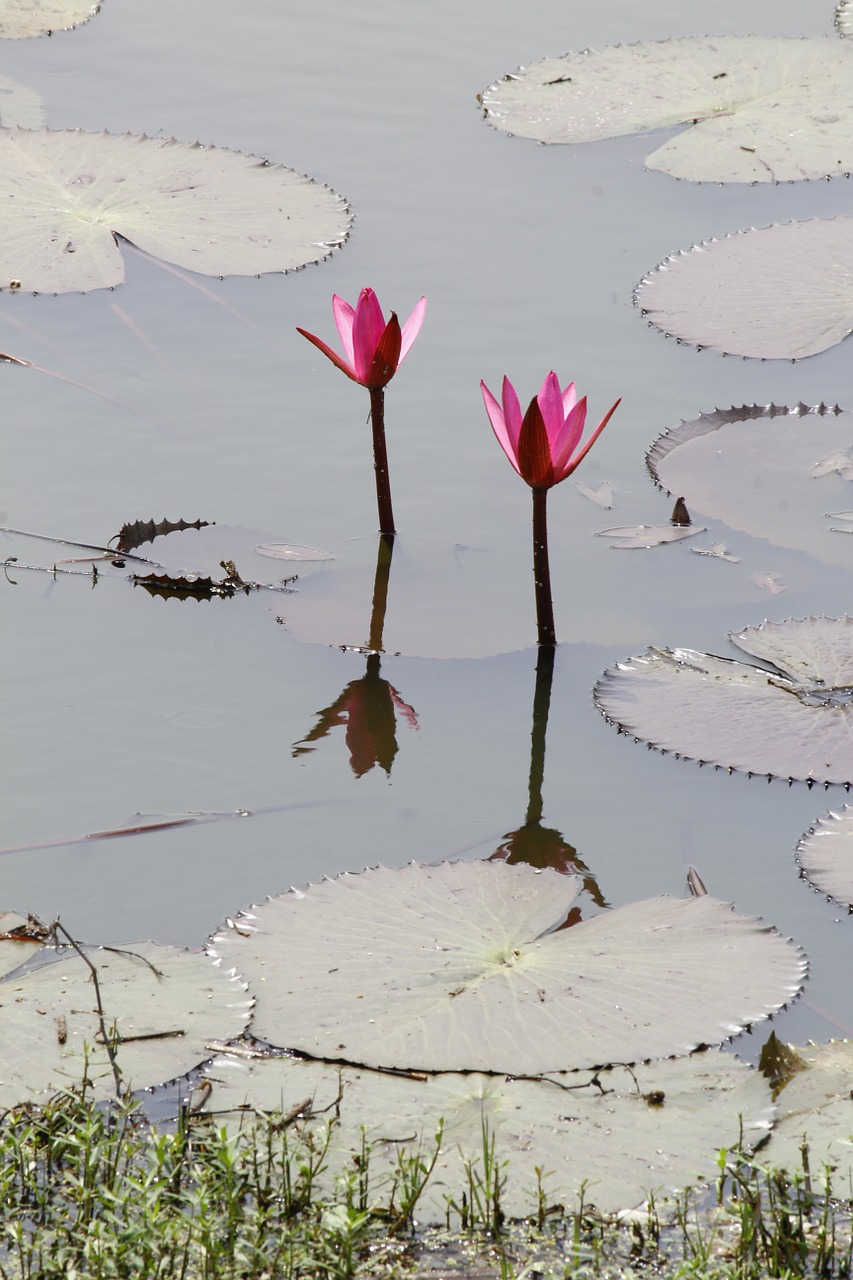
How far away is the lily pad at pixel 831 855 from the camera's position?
2740 mm

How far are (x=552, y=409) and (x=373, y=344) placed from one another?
0.63 meters

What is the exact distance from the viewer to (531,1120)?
7.39ft

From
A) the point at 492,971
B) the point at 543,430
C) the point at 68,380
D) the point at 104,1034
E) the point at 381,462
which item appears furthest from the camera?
the point at 68,380

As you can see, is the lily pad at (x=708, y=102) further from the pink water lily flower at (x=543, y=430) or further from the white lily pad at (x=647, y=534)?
the pink water lily flower at (x=543, y=430)

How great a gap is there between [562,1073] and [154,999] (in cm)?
71

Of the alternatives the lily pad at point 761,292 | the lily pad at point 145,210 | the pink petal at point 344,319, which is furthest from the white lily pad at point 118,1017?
the lily pad at point 145,210

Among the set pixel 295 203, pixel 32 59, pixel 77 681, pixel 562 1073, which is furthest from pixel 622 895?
pixel 32 59

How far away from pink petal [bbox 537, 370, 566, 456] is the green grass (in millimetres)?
1551

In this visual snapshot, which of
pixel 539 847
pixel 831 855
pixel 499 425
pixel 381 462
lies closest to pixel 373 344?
pixel 381 462

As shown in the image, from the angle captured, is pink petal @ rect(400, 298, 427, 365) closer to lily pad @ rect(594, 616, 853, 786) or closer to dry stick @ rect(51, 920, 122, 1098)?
lily pad @ rect(594, 616, 853, 786)

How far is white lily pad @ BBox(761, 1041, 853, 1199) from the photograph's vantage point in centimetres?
215

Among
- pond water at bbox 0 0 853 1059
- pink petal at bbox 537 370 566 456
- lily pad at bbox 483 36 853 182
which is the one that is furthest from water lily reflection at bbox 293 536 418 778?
lily pad at bbox 483 36 853 182

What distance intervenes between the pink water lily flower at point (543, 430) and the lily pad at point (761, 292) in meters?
1.61

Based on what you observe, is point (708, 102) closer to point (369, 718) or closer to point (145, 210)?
point (145, 210)
